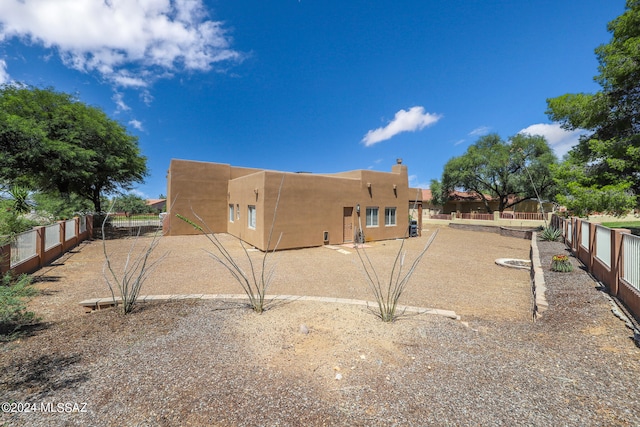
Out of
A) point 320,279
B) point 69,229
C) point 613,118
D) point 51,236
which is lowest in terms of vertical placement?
point 320,279

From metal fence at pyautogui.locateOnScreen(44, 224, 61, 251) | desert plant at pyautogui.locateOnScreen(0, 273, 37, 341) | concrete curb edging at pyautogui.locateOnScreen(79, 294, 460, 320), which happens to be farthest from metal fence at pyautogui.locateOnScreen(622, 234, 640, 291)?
metal fence at pyautogui.locateOnScreen(44, 224, 61, 251)

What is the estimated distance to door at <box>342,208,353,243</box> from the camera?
1459cm

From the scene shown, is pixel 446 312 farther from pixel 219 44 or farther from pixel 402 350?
pixel 219 44

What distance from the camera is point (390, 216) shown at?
16.7 m

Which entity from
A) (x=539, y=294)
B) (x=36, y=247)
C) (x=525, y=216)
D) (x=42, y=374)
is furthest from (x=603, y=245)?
(x=525, y=216)

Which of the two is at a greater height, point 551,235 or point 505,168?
point 505,168

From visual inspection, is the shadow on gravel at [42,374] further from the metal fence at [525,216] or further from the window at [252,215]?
the metal fence at [525,216]

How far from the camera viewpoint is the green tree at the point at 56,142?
1302 cm

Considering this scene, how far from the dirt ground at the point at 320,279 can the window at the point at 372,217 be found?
3.69 meters

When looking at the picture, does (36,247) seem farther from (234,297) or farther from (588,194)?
(588,194)

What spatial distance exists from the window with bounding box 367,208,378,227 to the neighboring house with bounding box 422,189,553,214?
2243 centimetres

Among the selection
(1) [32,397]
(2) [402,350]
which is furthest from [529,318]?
(1) [32,397]

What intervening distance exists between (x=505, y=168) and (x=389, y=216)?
2036 centimetres

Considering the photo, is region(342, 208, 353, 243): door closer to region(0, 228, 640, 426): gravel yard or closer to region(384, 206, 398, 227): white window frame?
region(384, 206, 398, 227): white window frame
